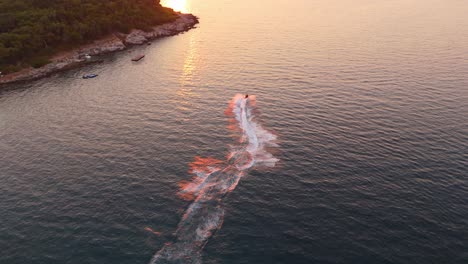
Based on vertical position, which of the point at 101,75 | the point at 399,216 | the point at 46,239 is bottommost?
the point at 46,239

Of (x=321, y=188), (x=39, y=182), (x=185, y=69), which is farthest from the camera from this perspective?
(x=185, y=69)

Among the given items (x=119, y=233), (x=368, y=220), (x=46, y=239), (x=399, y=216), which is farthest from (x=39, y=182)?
(x=399, y=216)

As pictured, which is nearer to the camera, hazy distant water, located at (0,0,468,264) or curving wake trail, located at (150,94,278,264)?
curving wake trail, located at (150,94,278,264)

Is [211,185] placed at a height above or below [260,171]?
below

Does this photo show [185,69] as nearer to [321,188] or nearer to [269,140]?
[269,140]

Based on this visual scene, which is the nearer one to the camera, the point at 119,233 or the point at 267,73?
the point at 119,233
